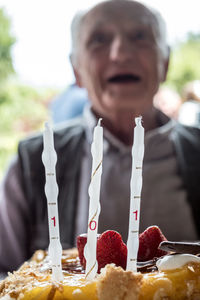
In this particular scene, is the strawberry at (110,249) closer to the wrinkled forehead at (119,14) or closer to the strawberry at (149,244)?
the strawberry at (149,244)

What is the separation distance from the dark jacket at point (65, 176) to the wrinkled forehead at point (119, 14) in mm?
409

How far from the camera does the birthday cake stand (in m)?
0.50

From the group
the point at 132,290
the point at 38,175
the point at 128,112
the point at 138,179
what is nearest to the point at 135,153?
the point at 138,179

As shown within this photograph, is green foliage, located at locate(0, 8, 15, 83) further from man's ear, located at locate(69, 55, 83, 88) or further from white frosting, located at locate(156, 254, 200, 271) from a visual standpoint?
white frosting, located at locate(156, 254, 200, 271)

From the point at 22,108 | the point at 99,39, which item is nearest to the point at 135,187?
the point at 99,39

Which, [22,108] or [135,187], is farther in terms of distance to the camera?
[22,108]

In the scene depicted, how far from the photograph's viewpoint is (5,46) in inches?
208

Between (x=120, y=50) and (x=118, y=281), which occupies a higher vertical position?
(x=120, y=50)

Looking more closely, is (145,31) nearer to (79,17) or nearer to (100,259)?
(79,17)

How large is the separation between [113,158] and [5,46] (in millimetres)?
4336

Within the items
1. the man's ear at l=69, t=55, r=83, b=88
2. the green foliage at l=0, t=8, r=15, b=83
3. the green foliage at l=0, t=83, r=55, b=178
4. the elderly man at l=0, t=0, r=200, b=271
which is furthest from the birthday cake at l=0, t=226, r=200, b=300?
the green foliage at l=0, t=8, r=15, b=83

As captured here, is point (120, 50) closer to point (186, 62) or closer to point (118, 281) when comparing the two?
point (118, 281)

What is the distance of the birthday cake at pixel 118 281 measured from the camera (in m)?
0.50

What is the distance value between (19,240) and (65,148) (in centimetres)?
36
